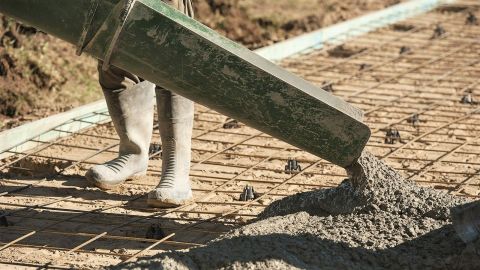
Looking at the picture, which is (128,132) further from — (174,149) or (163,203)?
(163,203)

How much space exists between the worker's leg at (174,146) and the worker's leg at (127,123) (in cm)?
35

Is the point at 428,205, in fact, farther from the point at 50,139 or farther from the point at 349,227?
the point at 50,139

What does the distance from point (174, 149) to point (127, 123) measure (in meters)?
0.42

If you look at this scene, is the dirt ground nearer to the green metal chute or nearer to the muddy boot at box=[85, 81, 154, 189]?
the muddy boot at box=[85, 81, 154, 189]

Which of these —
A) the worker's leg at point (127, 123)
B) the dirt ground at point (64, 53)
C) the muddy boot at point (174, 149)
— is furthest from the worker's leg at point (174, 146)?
the dirt ground at point (64, 53)

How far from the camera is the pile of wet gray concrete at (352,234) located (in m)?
3.34

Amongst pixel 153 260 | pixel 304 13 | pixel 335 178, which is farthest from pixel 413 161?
pixel 304 13

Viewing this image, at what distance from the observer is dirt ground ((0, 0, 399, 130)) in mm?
6496

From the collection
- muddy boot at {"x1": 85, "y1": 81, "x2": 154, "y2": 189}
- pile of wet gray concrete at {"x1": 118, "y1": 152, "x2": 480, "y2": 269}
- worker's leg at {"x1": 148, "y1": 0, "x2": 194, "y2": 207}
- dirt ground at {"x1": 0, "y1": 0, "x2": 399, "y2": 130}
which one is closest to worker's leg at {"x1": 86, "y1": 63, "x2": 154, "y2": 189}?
muddy boot at {"x1": 85, "y1": 81, "x2": 154, "y2": 189}

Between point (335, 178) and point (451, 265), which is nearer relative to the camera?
point (451, 265)

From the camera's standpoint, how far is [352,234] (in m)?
3.65

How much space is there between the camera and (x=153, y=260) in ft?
10.6

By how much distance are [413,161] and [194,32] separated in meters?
2.15

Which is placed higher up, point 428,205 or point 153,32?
point 153,32
